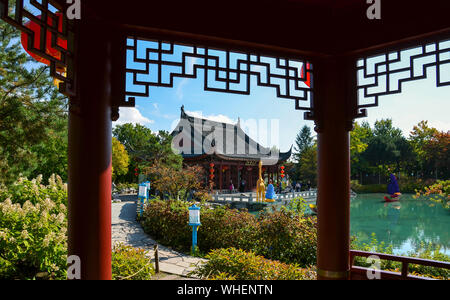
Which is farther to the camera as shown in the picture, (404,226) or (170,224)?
(404,226)

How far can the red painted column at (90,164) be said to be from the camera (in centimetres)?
160

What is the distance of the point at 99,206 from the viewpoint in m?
1.64

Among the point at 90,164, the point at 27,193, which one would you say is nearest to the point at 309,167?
the point at 27,193

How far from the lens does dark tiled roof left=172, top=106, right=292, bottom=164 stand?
72.0 ft

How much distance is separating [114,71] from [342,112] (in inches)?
60.0

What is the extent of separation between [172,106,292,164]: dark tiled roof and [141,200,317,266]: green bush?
11913 mm

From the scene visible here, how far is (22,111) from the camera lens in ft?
11.9

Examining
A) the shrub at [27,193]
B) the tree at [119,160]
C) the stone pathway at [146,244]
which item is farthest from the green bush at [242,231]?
the tree at [119,160]

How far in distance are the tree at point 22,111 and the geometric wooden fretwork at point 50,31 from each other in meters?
2.34

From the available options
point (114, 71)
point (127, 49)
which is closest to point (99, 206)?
point (114, 71)

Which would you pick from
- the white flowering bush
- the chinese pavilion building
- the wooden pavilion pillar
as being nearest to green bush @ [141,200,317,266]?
the wooden pavilion pillar

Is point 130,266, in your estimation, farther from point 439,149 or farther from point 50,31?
point 439,149

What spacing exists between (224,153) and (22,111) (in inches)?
757
